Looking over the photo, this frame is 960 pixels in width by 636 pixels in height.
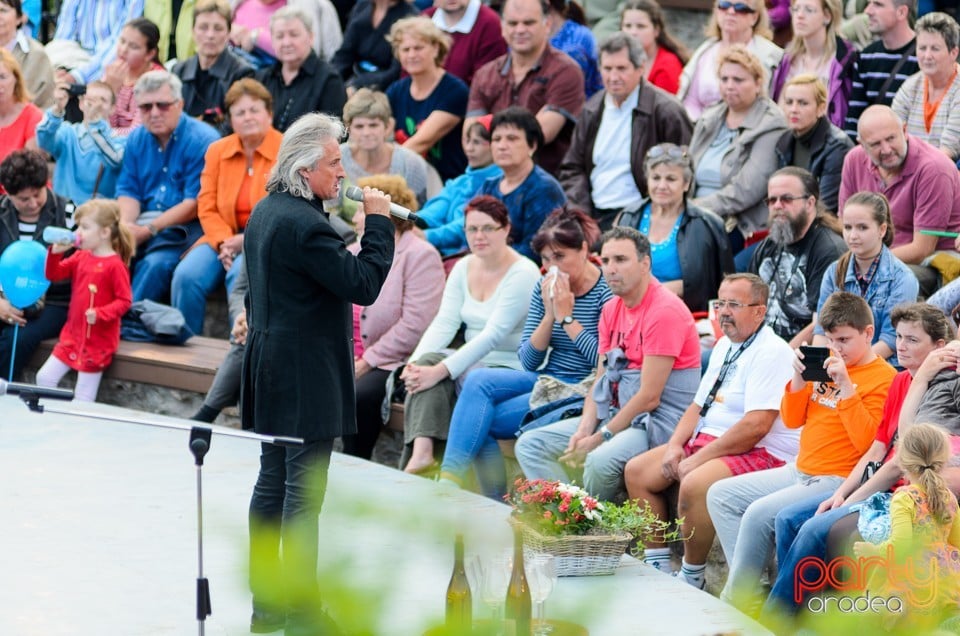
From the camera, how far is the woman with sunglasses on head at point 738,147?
7.25 m

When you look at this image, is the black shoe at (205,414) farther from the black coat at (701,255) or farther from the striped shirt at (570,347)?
the black coat at (701,255)

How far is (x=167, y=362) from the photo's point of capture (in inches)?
316

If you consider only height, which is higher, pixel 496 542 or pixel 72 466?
pixel 496 542

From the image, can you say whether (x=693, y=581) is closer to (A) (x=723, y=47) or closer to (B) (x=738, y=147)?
(B) (x=738, y=147)

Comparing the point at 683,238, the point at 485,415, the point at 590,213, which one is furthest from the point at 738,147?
the point at 485,415

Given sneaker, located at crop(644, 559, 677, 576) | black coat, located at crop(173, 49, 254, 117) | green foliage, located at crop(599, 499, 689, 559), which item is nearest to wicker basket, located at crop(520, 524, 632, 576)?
green foliage, located at crop(599, 499, 689, 559)

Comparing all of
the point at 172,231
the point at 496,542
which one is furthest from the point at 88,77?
the point at 496,542

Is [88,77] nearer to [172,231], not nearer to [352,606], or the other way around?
[172,231]

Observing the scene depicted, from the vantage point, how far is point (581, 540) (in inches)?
199

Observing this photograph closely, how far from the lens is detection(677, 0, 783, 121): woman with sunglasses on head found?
826 cm

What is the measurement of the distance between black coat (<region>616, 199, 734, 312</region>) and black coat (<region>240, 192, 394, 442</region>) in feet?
8.96

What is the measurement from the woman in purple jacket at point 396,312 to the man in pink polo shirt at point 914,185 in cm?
221

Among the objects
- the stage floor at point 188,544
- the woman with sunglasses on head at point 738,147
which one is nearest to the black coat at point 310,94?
the stage floor at point 188,544

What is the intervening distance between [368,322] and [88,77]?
178 inches
